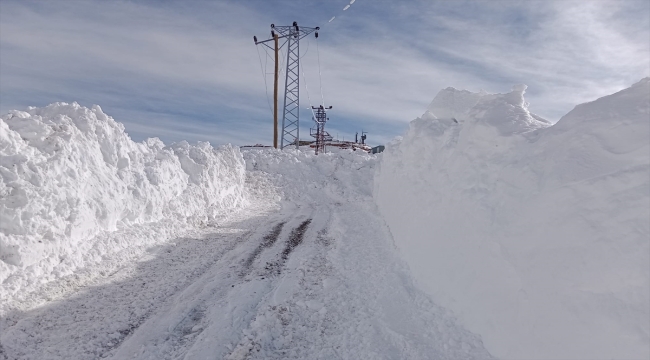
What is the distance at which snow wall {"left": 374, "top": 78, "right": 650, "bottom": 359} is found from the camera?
14.6ft

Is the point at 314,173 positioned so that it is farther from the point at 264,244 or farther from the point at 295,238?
the point at 264,244

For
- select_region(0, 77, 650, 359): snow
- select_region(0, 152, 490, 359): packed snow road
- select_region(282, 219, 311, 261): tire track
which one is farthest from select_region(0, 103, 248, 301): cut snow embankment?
select_region(282, 219, 311, 261): tire track

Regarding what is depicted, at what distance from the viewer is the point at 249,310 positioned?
654cm

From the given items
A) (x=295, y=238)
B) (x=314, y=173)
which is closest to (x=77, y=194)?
(x=295, y=238)

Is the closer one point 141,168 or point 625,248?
point 625,248

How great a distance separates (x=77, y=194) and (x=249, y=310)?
4.93 m

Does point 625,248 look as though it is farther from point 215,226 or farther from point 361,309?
point 215,226

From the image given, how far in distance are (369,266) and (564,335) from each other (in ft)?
15.6

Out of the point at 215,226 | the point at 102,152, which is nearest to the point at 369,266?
the point at 215,226

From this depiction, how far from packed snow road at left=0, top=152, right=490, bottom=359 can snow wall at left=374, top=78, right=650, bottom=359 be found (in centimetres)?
67

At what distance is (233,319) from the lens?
620 cm

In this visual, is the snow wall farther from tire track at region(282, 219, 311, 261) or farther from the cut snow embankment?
the cut snow embankment

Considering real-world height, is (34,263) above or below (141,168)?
below

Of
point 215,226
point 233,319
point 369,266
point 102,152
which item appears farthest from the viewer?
point 215,226
